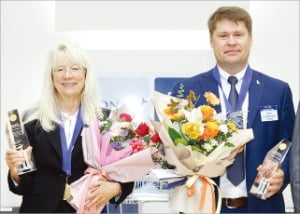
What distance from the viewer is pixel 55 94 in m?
2.60

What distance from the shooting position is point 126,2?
422 cm

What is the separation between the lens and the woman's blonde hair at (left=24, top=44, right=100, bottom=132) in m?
2.49

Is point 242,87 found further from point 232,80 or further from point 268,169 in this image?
point 268,169

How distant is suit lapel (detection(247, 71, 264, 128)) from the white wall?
1619 millimetres

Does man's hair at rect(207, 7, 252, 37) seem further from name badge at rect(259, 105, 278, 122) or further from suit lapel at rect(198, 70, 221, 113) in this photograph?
name badge at rect(259, 105, 278, 122)

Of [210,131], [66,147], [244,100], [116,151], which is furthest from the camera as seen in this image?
[244,100]

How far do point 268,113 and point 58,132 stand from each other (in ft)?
A: 3.64

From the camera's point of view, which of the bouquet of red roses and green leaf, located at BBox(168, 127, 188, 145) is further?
the bouquet of red roses

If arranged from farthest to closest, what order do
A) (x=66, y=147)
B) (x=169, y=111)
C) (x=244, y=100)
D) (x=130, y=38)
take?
(x=130, y=38), (x=244, y=100), (x=66, y=147), (x=169, y=111)

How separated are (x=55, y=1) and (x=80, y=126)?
84.0 inches

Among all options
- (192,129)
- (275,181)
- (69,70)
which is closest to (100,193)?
(192,129)

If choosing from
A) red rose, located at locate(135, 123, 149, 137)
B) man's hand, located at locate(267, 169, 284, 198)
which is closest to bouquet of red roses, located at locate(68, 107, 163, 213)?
red rose, located at locate(135, 123, 149, 137)

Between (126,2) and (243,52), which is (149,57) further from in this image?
(243,52)

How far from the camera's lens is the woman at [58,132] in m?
2.38
